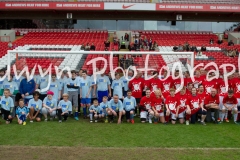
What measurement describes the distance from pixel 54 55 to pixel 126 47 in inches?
504

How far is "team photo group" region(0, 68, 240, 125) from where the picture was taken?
834 cm

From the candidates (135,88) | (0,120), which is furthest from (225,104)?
(0,120)

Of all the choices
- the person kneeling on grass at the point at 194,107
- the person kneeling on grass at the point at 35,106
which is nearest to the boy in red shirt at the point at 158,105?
the person kneeling on grass at the point at 194,107

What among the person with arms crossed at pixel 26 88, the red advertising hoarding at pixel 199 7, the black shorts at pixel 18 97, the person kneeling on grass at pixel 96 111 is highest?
the red advertising hoarding at pixel 199 7

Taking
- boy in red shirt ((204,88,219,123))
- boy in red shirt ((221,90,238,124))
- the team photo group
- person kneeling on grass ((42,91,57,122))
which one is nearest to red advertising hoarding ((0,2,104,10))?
the team photo group

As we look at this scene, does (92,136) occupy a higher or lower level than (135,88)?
lower

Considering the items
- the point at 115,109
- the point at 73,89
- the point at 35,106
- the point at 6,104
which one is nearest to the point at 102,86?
the point at 73,89

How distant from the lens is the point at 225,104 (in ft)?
28.0

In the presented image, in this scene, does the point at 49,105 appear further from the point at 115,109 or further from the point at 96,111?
the point at 115,109

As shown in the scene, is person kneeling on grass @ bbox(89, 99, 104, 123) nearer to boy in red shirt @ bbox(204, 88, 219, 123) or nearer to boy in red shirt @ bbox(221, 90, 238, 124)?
boy in red shirt @ bbox(204, 88, 219, 123)

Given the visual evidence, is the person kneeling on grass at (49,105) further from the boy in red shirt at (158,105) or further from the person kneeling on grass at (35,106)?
the boy in red shirt at (158,105)

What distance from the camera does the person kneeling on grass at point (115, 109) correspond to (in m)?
8.25

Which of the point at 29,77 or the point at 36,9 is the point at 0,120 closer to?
the point at 29,77

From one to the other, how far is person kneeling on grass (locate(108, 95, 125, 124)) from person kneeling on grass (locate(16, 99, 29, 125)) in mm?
2438
